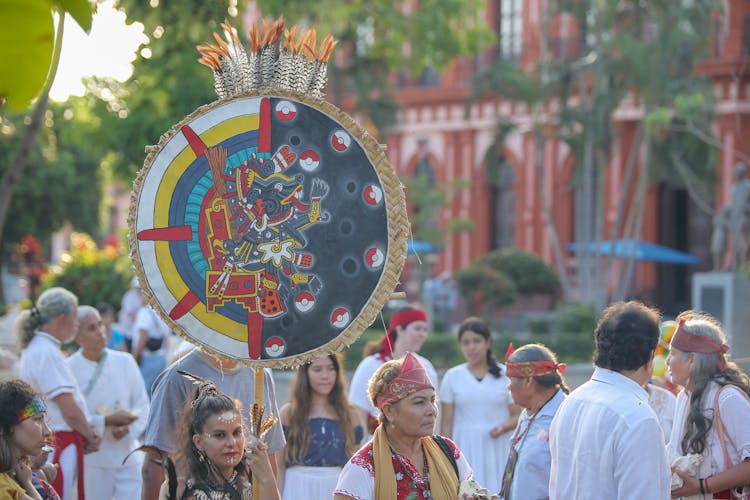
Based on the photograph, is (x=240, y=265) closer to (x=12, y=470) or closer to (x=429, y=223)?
(x=12, y=470)

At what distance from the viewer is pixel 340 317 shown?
4797 mm

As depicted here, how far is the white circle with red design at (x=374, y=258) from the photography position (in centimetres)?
482

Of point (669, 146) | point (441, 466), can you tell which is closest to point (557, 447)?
point (441, 466)

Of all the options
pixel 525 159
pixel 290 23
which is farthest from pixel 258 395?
pixel 525 159

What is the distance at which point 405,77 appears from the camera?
39406mm

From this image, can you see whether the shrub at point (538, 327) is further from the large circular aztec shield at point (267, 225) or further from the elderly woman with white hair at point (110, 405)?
the large circular aztec shield at point (267, 225)

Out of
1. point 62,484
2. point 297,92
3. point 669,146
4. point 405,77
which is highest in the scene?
point 405,77

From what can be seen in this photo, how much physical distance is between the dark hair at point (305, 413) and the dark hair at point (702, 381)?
2.07 metres

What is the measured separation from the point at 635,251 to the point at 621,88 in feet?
14.1

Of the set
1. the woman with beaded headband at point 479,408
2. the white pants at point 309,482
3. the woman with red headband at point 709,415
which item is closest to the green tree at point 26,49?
the woman with red headband at point 709,415

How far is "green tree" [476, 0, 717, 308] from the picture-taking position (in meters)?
24.8

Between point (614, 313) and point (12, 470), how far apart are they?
7.92ft

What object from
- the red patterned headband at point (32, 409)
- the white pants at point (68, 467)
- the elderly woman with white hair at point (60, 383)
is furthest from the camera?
the white pants at point (68, 467)

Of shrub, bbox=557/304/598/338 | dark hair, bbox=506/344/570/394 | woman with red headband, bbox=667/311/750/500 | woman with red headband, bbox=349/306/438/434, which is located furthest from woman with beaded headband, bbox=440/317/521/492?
shrub, bbox=557/304/598/338
